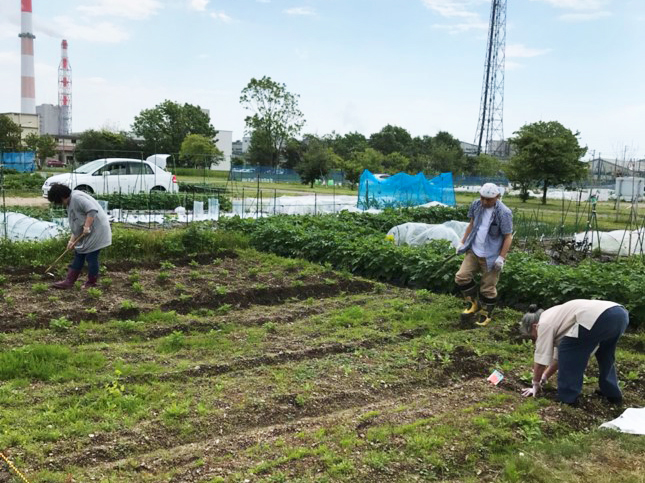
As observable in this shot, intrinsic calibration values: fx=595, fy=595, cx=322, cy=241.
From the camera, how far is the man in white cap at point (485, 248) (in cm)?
620

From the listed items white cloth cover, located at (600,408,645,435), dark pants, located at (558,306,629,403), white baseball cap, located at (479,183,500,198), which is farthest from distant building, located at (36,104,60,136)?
white cloth cover, located at (600,408,645,435)

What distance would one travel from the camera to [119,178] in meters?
17.2

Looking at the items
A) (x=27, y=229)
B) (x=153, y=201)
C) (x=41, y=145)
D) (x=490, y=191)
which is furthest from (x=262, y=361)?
(x=41, y=145)

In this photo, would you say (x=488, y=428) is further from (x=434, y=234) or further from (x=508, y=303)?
(x=434, y=234)

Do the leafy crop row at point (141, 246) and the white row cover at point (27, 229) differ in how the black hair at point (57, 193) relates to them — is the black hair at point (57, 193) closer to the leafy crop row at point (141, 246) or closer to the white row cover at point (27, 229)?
the leafy crop row at point (141, 246)

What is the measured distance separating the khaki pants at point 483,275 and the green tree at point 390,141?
58831 millimetres

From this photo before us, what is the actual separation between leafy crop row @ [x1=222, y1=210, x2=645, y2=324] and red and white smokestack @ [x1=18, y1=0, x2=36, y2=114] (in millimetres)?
62205

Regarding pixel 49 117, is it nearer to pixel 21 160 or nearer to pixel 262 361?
pixel 21 160

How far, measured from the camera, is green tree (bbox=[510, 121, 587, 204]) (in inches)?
1039

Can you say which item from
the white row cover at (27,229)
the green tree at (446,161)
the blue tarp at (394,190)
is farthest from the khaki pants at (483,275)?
the green tree at (446,161)

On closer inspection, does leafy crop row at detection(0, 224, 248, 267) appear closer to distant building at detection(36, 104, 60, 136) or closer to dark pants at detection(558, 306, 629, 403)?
dark pants at detection(558, 306, 629, 403)

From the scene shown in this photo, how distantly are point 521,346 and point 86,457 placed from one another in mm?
3894

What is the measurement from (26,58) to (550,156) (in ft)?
194

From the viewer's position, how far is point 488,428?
3.72 metres
